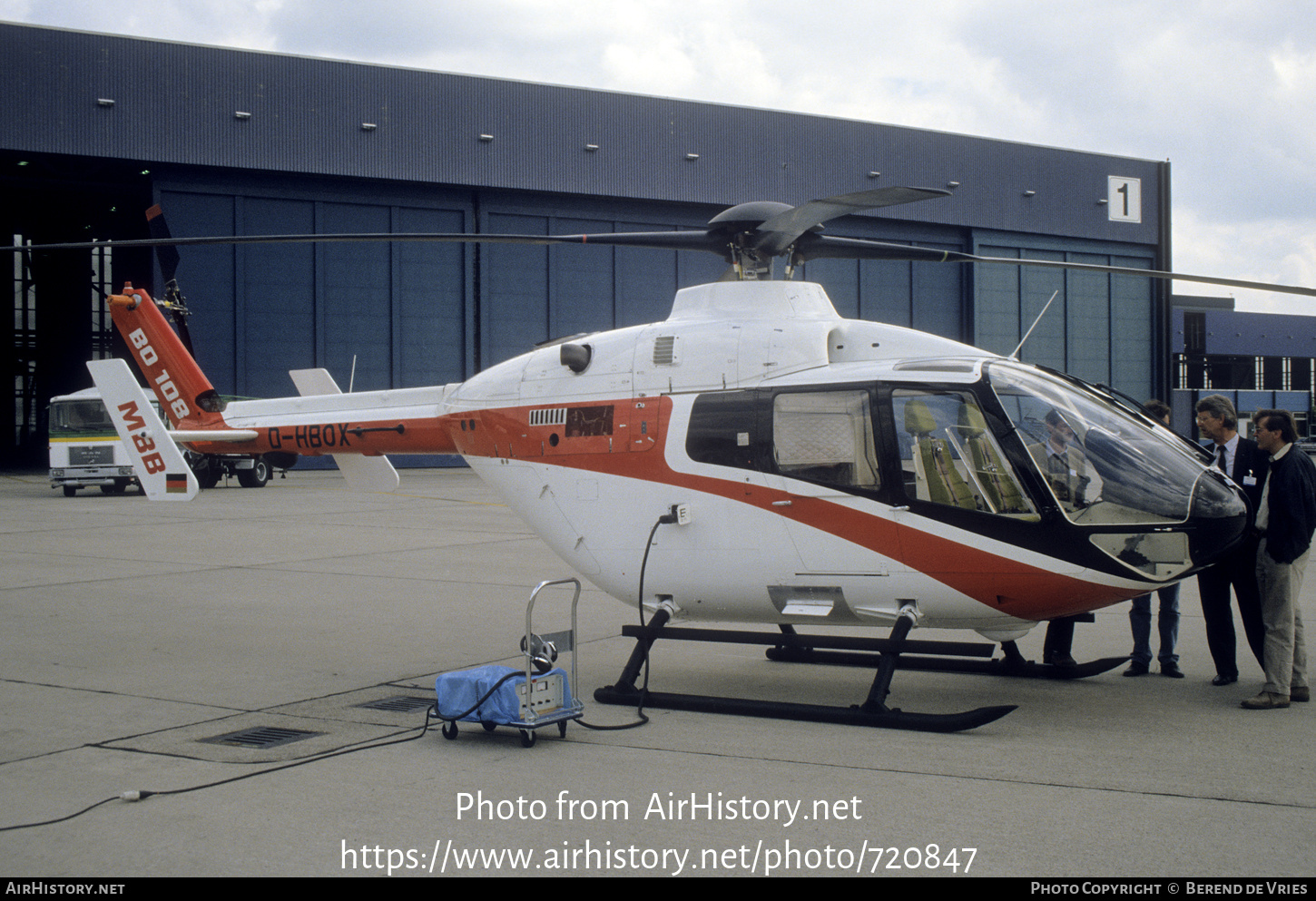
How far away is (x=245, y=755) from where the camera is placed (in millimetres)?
6004

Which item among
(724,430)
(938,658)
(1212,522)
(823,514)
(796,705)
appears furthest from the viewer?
(938,658)

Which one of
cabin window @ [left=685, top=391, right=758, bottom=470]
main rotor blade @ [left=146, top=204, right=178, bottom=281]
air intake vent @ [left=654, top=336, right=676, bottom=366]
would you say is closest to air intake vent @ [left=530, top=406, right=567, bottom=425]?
air intake vent @ [left=654, top=336, right=676, bottom=366]

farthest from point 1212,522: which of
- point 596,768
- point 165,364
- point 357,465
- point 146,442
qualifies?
point 165,364

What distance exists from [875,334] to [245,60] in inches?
1249

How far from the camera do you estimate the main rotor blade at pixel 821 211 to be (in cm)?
580

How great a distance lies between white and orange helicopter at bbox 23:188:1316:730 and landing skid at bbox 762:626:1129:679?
0.11ft

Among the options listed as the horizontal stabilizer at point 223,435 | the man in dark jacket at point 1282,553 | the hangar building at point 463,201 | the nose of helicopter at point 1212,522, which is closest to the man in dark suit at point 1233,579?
the man in dark jacket at point 1282,553

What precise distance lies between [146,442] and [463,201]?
2973cm

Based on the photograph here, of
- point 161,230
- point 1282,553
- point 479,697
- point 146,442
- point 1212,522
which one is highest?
point 161,230

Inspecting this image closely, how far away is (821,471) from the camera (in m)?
6.92

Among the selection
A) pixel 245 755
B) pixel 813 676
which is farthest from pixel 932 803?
pixel 245 755

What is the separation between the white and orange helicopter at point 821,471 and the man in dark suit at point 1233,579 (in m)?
0.86

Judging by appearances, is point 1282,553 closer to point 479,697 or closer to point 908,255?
point 908,255

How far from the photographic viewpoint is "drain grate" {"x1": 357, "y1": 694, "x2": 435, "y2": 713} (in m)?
7.12
